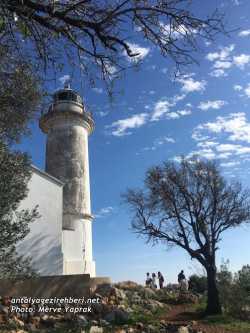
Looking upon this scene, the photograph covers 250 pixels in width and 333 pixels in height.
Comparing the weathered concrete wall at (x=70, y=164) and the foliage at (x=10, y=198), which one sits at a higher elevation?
the weathered concrete wall at (x=70, y=164)

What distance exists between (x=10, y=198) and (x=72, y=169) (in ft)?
51.2

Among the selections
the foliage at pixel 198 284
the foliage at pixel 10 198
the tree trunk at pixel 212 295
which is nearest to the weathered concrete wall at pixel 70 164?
the tree trunk at pixel 212 295

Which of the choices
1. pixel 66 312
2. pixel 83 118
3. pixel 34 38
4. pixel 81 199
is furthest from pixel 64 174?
pixel 34 38

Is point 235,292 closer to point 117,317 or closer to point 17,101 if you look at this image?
point 117,317

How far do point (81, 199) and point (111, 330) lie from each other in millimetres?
13471

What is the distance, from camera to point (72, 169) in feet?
88.2

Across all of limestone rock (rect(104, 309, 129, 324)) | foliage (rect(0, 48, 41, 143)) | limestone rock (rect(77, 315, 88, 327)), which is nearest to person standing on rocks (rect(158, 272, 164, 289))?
limestone rock (rect(104, 309, 129, 324))

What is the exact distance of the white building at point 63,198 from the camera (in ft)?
69.4

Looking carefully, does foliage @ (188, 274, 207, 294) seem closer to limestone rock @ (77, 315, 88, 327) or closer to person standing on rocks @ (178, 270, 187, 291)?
person standing on rocks @ (178, 270, 187, 291)

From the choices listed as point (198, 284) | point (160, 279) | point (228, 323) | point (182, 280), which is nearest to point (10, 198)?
point (228, 323)

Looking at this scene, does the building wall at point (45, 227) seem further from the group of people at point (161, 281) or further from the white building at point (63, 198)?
the group of people at point (161, 281)

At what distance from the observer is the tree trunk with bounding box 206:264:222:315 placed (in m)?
19.4

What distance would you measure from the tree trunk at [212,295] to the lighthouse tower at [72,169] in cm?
816

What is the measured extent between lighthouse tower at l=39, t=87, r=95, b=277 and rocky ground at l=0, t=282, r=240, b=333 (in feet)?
16.5
